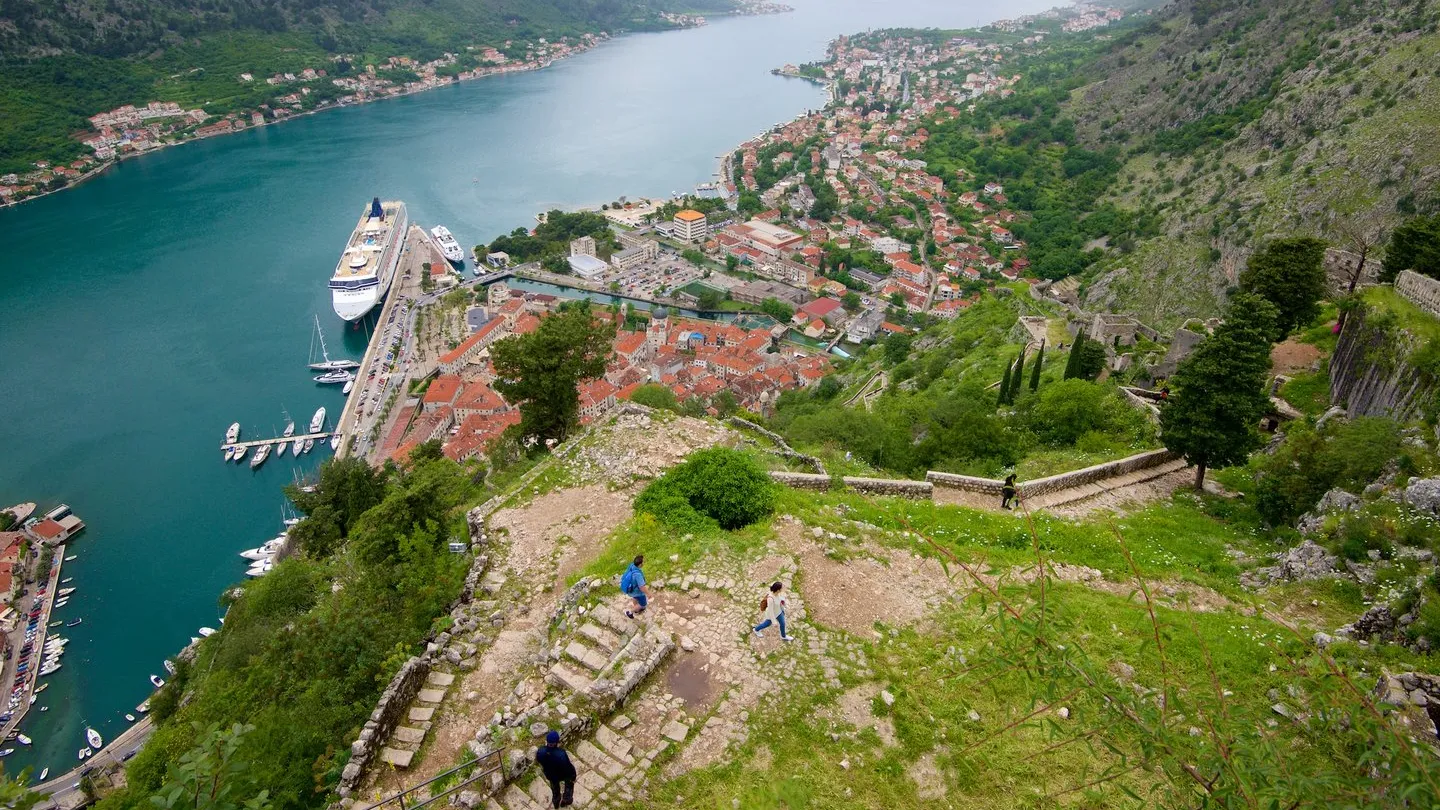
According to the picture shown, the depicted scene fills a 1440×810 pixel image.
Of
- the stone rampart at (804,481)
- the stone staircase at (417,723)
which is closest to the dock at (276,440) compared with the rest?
the stone rampart at (804,481)

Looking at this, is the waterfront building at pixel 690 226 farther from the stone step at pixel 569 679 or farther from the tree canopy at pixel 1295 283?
the stone step at pixel 569 679

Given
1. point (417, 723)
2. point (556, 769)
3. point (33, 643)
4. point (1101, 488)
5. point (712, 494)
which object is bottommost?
point (33, 643)

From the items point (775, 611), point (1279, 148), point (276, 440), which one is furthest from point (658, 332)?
point (775, 611)

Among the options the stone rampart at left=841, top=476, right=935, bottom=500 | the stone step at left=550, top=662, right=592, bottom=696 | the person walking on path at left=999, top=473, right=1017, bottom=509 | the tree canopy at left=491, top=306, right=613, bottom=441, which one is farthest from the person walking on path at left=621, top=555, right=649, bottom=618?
the tree canopy at left=491, top=306, right=613, bottom=441

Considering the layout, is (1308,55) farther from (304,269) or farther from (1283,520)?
(304,269)

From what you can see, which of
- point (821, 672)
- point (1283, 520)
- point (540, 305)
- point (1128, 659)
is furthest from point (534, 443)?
point (540, 305)

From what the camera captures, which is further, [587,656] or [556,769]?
[587,656]

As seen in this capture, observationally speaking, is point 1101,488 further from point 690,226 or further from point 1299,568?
point 690,226
